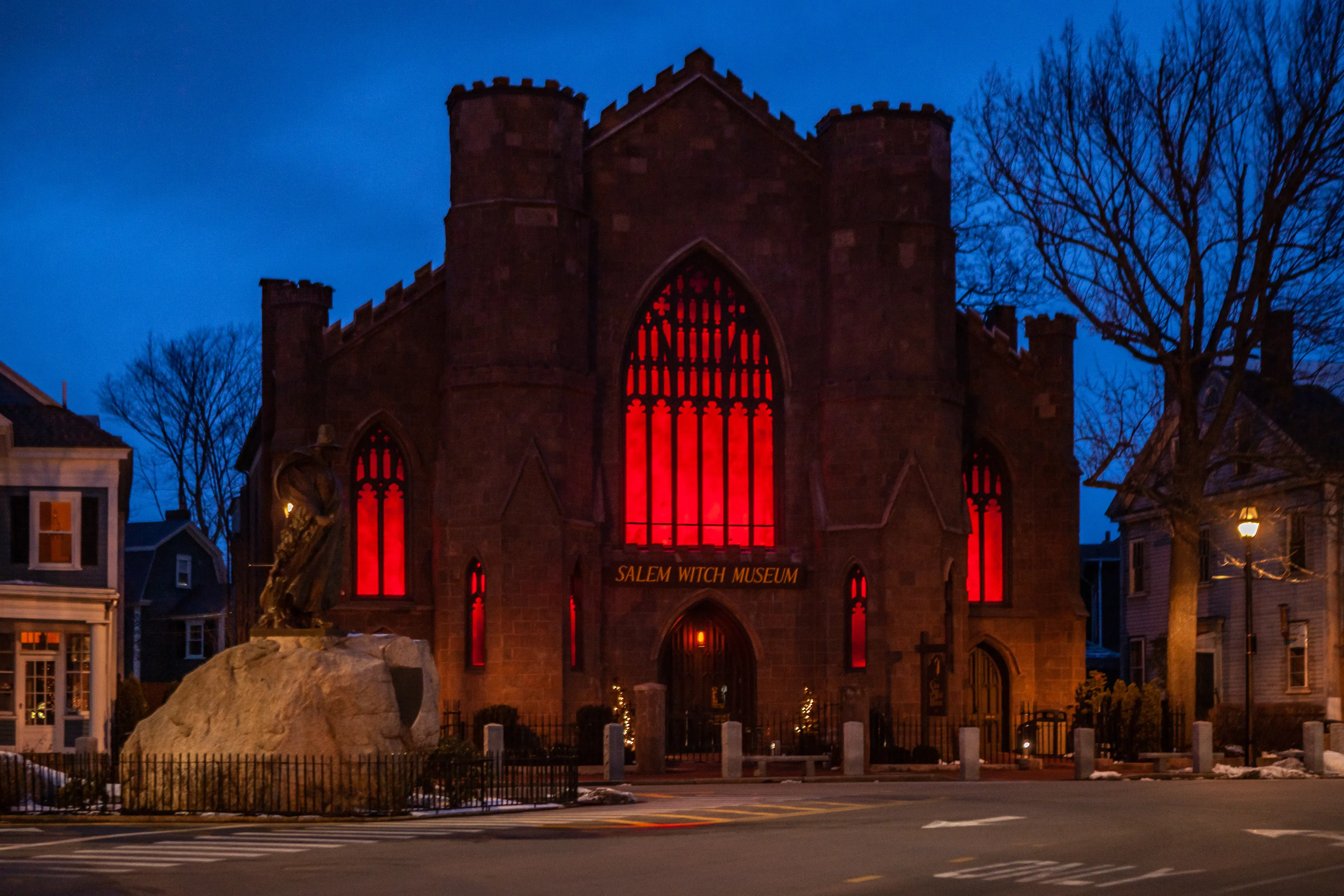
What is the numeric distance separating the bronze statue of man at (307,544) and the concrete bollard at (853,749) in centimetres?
1152

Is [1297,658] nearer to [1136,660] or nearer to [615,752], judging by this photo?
[1136,660]

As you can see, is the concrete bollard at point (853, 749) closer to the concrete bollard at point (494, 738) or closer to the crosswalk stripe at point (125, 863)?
the concrete bollard at point (494, 738)

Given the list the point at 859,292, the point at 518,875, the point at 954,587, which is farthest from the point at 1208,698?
the point at 518,875

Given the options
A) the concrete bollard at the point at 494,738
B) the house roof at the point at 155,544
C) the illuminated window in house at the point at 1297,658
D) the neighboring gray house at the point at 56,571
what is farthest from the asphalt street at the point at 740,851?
the house roof at the point at 155,544

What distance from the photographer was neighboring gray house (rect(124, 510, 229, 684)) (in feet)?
200

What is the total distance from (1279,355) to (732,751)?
56.2ft

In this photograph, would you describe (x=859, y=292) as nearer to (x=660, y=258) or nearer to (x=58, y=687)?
(x=660, y=258)

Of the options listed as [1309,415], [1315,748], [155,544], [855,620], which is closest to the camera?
[1315,748]

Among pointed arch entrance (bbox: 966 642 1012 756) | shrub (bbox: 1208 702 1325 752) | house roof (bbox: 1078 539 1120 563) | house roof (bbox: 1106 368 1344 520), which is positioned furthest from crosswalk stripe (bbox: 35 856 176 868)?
house roof (bbox: 1078 539 1120 563)

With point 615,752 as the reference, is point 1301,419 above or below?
above

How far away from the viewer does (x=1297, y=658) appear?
44031 millimetres

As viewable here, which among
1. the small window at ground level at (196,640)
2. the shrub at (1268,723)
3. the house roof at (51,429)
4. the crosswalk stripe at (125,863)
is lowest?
the shrub at (1268,723)

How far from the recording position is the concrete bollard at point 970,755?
102 feet

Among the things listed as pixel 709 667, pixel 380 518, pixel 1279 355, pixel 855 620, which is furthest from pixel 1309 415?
pixel 380 518
